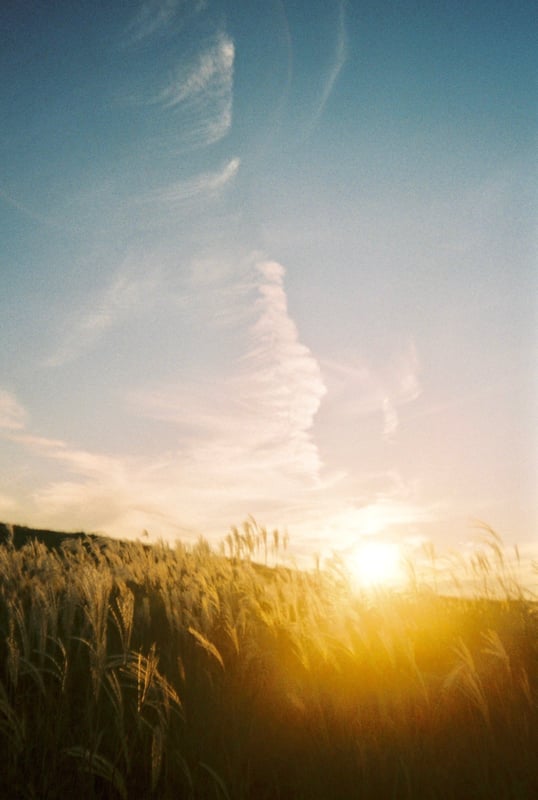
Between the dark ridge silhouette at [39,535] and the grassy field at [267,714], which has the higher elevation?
the dark ridge silhouette at [39,535]

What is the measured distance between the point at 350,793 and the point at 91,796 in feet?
3.16

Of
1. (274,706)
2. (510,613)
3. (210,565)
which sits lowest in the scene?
(274,706)

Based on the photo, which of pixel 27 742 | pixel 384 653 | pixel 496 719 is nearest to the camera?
pixel 27 742

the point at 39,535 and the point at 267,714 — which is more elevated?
the point at 39,535

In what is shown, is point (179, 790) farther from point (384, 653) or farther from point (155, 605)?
point (155, 605)

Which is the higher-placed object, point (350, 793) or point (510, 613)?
point (510, 613)

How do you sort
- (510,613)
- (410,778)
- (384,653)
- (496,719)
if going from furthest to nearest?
(510,613), (384,653), (496,719), (410,778)

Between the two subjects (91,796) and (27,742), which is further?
(27,742)

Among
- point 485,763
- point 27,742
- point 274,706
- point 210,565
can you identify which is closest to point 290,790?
point 274,706

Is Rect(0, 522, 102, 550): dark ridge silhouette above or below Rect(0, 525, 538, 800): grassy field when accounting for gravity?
above

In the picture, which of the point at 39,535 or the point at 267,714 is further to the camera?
the point at 39,535

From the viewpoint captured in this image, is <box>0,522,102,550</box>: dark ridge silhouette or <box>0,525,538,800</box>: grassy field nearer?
<box>0,525,538,800</box>: grassy field

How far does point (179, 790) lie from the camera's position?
6.99ft

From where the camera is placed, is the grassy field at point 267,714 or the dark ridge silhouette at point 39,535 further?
the dark ridge silhouette at point 39,535
